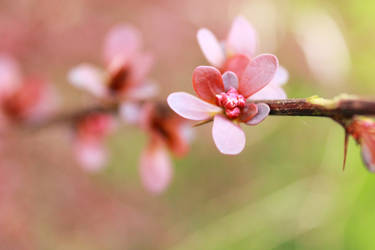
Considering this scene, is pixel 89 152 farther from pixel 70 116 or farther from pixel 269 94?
pixel 269 94

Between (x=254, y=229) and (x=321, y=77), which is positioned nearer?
(x=254, y=229)

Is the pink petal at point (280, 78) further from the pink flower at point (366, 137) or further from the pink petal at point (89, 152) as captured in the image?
the pink petal at point (89, 152)

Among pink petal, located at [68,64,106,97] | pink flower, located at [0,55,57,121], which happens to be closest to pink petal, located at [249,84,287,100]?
pink petal, located at [68,64,106,97]

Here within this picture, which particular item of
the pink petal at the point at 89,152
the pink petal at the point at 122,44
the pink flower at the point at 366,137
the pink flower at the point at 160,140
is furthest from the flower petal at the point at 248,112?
the pink petal at the point at 89,152

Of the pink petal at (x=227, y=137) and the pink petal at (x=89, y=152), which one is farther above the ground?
the pink petal at (x=89, y=152)

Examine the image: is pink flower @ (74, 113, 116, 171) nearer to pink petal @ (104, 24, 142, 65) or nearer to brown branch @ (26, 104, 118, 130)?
brown branch @ (26, 104, 118, 130)

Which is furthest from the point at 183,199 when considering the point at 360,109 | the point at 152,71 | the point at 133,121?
the point at 360,109

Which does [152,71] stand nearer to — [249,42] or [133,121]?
[133,121]
